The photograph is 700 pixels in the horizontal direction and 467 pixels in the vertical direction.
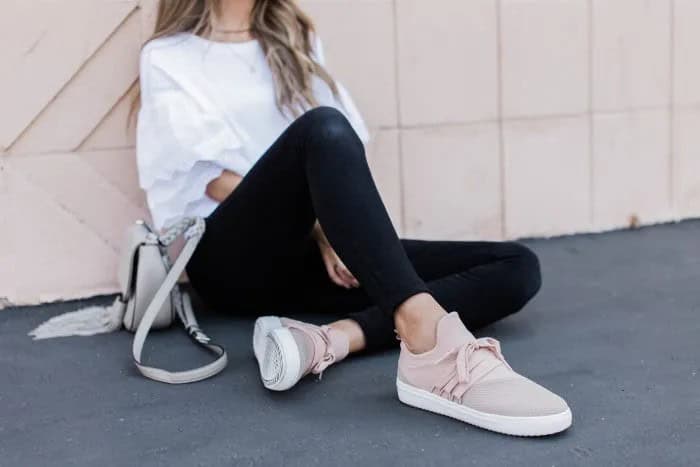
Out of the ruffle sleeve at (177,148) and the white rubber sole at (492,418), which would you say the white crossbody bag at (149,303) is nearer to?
the ruffle sleeve at (177,148)

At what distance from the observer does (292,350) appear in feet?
4.82

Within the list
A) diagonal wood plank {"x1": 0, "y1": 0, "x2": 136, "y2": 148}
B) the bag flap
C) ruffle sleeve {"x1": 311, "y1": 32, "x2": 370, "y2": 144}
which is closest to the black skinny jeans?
the bag flap

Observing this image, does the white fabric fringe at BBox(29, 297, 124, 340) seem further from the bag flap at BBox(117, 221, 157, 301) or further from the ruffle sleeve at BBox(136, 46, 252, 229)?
the ruffle sleeve at BBox(136, 46, 252, 229)

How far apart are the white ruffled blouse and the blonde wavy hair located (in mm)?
27

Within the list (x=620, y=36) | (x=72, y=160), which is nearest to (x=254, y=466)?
(x=72, y=160)

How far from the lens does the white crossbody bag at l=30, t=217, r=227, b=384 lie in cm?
161

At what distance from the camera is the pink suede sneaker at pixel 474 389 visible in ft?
4.17

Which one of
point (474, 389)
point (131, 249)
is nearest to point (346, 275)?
point (131, 249)

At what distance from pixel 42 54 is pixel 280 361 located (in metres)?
1.05

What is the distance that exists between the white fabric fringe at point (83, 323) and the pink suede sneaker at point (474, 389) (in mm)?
736

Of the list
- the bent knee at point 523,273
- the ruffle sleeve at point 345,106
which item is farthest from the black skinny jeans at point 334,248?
the ruffle sleeve at point 345,106

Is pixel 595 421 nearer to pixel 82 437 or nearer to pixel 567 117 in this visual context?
pixel 82 437

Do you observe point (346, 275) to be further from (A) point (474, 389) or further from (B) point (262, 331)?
(A) point (474, 389)

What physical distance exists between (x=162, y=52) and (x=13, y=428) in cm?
84
